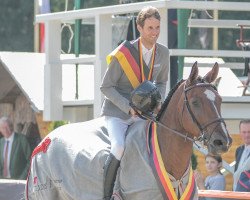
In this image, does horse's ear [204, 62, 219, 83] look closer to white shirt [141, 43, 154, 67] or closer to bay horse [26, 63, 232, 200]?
bay horse [26, 63, 232, 200]

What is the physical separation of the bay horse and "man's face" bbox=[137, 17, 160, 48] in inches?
20.9

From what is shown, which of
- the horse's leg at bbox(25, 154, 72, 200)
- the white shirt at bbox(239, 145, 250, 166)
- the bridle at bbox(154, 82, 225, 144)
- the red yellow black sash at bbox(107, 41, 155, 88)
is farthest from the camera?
the white shirt at bbox(239, 145, 250, 166)

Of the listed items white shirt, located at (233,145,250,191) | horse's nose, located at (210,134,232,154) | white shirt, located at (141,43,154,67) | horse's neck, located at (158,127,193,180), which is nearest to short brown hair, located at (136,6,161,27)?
white shirt, located at (141,43,154,67)

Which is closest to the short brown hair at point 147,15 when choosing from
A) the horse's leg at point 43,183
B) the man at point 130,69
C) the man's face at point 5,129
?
the man at point 130,69

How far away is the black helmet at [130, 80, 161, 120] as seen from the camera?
9.30 m

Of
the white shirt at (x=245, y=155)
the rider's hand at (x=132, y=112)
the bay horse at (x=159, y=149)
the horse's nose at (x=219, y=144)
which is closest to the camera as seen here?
the horse's nose at (x=219, y=144)

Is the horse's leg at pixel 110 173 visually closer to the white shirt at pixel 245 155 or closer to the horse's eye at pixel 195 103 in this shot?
the horse's eye at pixel 195 103

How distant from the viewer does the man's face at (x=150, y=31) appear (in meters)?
9.54

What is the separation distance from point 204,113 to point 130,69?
39.3 inches

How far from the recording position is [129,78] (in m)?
9.70

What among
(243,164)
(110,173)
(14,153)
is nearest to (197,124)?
(110,173)

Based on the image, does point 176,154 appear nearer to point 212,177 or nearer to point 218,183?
point 218,183

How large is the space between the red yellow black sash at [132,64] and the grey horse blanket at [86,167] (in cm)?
42

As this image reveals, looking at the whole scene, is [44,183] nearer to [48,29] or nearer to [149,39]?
[149,39]
